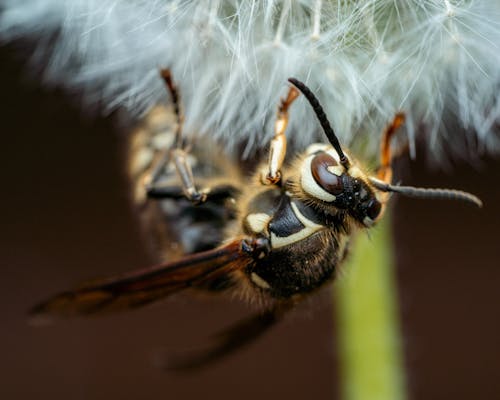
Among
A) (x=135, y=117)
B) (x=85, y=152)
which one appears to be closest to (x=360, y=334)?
(x=135, y=117)

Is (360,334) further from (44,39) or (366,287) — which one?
(44,39)

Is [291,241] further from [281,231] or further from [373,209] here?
[373,209]

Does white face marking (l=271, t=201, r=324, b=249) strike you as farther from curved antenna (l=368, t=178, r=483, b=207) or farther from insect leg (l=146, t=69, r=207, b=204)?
insect leg (l=146, t=69, r=207, b=204)

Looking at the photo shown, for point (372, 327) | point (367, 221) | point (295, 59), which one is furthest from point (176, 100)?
point (372, 327)

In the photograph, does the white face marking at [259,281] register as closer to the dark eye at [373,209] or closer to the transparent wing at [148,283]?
the transparent wing at [148,283]

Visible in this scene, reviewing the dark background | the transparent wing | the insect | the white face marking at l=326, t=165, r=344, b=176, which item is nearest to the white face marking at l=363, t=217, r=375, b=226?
the insect

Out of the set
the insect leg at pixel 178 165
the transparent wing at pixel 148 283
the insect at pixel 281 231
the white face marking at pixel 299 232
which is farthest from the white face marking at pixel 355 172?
the insect leg at pixel 178 165

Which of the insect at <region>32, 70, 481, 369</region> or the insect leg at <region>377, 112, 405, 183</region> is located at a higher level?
the insect leg at <region>377, 112, 405, 183</region>
